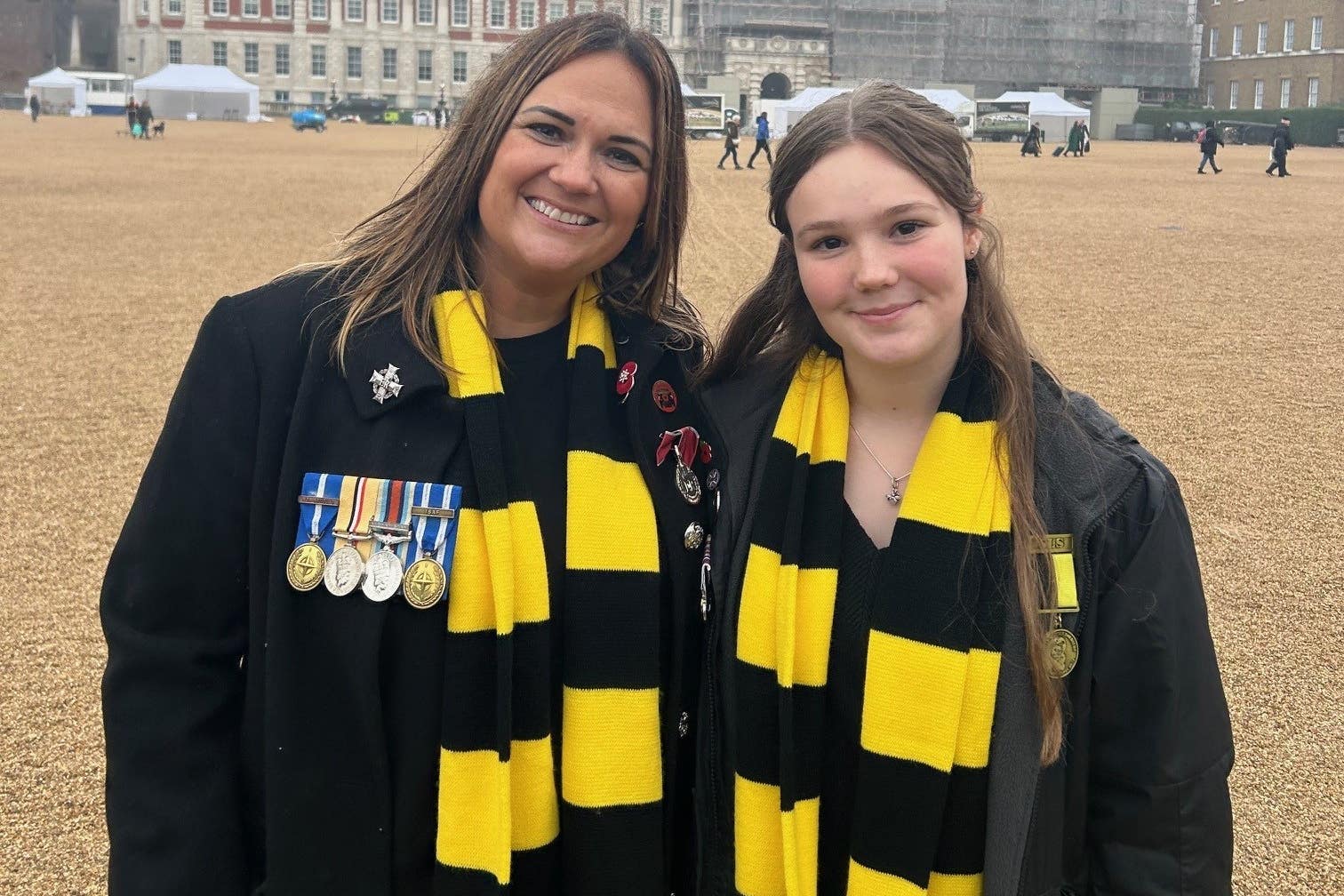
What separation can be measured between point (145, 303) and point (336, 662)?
28.4 feet

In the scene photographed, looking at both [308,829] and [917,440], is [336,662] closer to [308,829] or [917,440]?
[308,829]

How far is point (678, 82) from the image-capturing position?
6.95 ft

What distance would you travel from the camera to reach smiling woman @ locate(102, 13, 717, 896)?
182 centimetres

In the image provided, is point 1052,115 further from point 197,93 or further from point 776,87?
point 197,93

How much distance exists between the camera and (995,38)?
57781 millimetres

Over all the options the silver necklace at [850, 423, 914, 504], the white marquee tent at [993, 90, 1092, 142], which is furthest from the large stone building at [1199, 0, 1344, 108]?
the silver necklace at [850, 423, 914, 504]

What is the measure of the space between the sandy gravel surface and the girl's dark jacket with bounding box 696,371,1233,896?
1.48 m

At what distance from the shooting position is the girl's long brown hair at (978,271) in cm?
175

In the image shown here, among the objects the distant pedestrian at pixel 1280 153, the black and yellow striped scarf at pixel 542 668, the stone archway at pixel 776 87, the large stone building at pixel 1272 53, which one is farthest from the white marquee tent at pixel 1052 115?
the black and yellow striped scarf at pixel 542 668

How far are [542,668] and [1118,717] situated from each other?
0.85m

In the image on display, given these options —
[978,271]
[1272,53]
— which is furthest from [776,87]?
[978,271]

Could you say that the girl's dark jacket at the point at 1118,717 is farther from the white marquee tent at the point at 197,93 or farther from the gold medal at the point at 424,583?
the white marquee tent at the point at 197,93

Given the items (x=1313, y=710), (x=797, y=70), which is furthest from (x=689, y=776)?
(x=797, y=70)

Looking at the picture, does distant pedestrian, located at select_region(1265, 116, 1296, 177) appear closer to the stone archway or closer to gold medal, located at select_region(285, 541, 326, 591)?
gold medal, located at select_region(285, 541, 326, 591)
